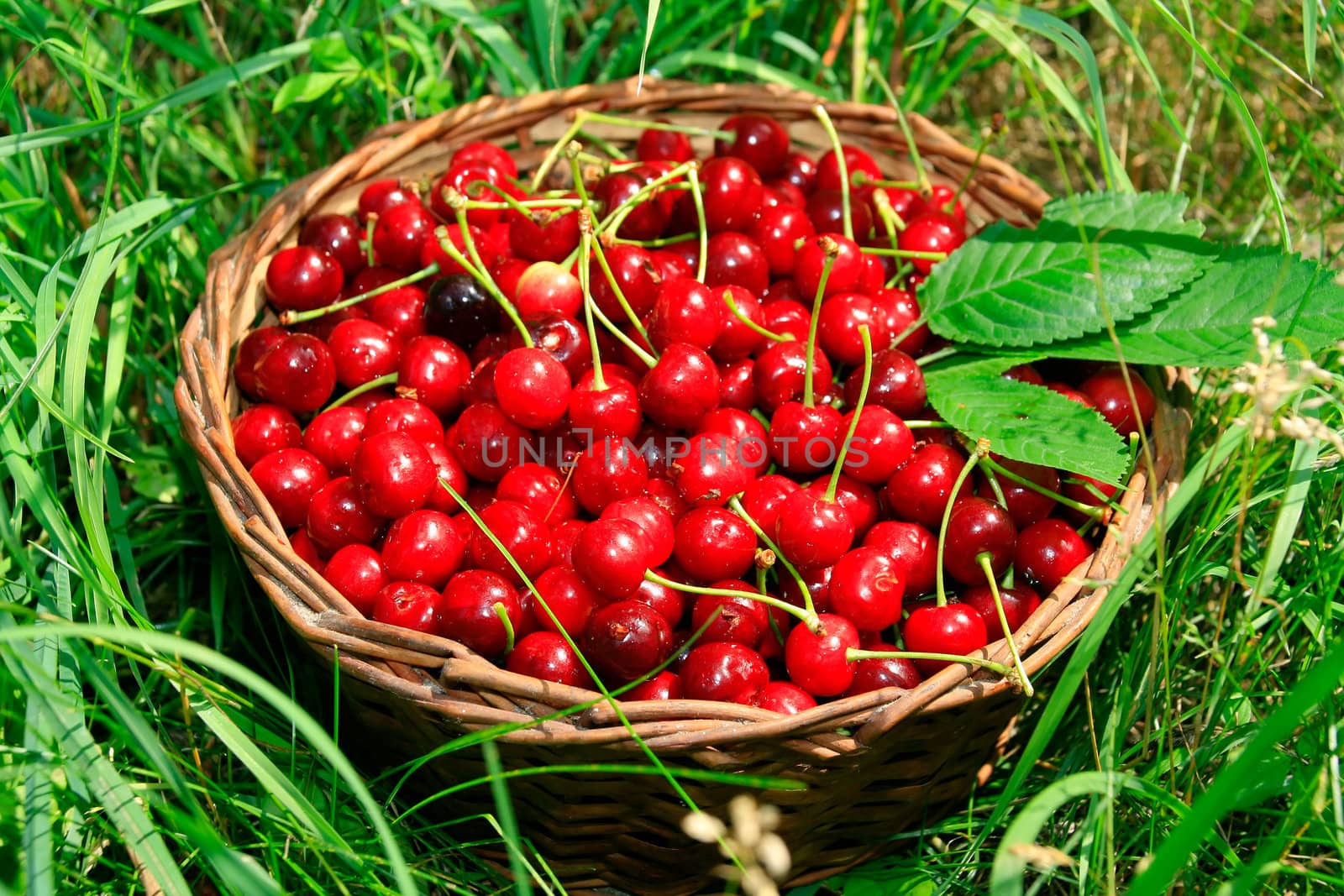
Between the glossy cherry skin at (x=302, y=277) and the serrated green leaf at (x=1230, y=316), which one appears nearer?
the serrated green leaf at (x=1230, y=316)

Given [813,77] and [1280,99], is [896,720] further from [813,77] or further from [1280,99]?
[1280,99]

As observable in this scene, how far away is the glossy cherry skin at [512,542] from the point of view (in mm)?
1827

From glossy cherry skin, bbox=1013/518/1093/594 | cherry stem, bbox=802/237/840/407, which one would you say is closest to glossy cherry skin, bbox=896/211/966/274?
cherry stem, bbox=802/237/840/407

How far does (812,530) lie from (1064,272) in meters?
0.78

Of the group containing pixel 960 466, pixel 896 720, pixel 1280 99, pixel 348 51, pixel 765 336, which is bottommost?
pixel 896 720

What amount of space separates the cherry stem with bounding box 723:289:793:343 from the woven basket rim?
2.25 ft

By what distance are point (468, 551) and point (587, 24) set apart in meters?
2.11

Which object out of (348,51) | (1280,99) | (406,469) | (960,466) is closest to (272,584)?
(406,469)

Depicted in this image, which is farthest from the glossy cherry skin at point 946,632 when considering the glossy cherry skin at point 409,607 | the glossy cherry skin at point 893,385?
the glossy cherry skin at point 409,607

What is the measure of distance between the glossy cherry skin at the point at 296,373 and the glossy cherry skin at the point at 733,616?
0.85 m

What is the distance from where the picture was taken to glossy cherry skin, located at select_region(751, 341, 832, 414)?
2.03 m

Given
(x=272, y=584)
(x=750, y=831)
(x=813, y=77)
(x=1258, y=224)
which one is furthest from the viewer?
(x=813, y=77)

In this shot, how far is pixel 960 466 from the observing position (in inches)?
77.0

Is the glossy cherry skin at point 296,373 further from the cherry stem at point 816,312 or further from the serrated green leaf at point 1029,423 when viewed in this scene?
the serrated green leaf at point 1029,423
